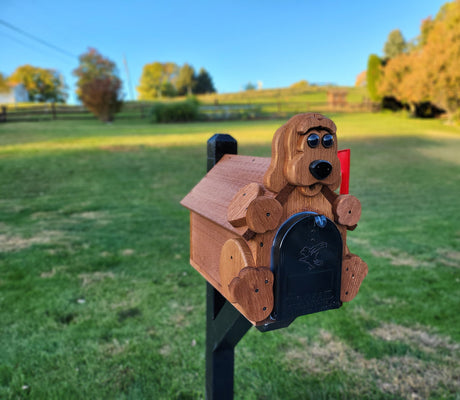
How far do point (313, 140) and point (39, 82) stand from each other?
2944 inches

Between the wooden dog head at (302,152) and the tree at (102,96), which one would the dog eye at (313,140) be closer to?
the wooden dog head at (302,152)

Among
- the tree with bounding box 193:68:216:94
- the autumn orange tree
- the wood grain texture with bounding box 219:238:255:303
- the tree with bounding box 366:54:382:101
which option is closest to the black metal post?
the wood grain texture with bounding box 219:238:255:303

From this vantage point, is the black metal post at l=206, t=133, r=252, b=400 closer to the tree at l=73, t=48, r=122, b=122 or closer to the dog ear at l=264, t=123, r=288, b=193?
the dog ear at l=264, t=123, r=288, b=193

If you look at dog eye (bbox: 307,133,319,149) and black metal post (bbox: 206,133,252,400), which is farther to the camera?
black metal post (bbox: 206,133,252,400)

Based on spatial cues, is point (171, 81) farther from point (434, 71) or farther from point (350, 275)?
point (350, 275)

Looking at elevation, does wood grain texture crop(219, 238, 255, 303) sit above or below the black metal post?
above

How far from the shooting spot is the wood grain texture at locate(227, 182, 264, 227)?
0.87 metres

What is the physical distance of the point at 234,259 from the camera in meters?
0.97

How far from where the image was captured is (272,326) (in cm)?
98

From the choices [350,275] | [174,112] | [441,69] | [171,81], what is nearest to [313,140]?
[350,275]

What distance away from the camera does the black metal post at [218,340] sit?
1.36 m

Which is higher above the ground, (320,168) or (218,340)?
(320,168)

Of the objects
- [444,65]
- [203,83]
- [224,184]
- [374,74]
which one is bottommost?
[224,184]

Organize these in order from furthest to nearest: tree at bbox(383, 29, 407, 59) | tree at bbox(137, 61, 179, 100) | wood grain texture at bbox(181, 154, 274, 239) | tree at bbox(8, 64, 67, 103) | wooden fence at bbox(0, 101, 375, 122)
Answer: tree at bbox(137, 61, 179, 100)
tree at bbox(8, 64, 67, 103)
tree at bbox(383, 29, 407, 59)
wooden fence at bbox(0, 101, 375, 122)
wood grain texture at bbox(181, 154, 274, 239)
